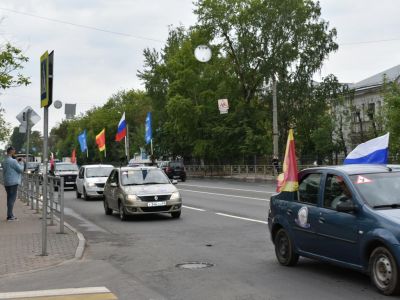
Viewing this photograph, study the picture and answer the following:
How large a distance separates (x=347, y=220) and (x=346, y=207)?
192 mm

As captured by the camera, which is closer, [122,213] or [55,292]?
[55,292]

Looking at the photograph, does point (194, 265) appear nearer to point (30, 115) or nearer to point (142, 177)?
point (142, 177)

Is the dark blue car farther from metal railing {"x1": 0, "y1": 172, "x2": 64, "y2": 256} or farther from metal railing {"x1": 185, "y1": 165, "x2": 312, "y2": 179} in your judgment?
metal railing {"x1": 185, "y1": 165, "x2": 312, "y2": 179}

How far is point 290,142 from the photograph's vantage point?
920 cm

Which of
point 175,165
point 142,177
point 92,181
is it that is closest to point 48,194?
point 142,177

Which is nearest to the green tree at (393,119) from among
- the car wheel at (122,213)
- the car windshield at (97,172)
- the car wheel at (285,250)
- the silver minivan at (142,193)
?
the car windshield at (97,172)

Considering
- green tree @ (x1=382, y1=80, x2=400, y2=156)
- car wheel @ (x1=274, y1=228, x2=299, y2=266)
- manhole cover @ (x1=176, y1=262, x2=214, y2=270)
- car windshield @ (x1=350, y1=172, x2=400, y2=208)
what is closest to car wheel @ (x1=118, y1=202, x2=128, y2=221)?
manhole cover @ (x1=176, y1=262, x2=214, y2=270)

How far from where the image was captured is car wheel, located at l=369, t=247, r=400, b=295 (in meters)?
6.63

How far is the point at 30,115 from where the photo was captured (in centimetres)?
1892

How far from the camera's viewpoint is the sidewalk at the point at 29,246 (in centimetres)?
941

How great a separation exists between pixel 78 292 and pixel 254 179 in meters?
38.2

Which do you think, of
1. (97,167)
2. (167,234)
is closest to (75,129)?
(97,167)

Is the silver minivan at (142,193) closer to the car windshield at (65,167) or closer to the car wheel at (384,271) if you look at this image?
the car wheel at (384,271)

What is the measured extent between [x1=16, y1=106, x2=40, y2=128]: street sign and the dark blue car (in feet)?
37.7
